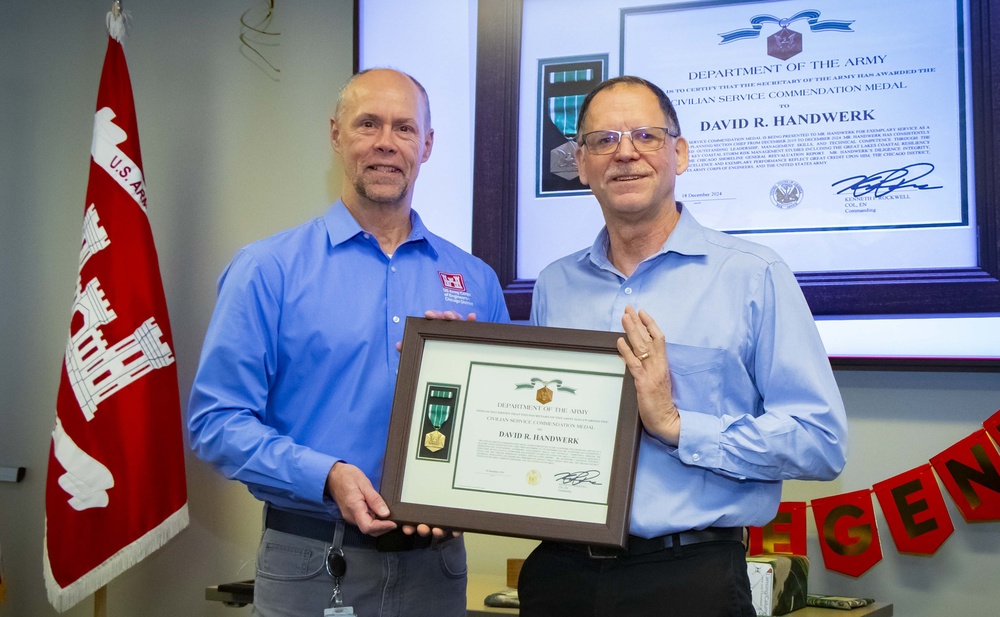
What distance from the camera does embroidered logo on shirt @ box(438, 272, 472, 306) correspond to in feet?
6.63

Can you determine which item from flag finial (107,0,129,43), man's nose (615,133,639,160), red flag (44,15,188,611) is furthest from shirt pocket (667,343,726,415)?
flag finial (107,0,129,43)

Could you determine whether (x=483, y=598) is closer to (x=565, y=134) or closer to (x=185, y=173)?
(x=565, y=134)

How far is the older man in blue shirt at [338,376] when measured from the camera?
1.75 m

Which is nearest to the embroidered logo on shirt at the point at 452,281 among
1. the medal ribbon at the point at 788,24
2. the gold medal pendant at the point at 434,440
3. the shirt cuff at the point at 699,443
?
the gold medal pendant at the point at 434,440

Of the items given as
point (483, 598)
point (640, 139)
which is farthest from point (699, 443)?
point (483, 598)

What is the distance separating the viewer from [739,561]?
1.62 m

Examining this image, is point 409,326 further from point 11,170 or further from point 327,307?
point 11,170

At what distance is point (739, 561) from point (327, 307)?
2.94 feet

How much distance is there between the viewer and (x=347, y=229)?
1.97 meters

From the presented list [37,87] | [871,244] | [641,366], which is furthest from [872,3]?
[37,87]

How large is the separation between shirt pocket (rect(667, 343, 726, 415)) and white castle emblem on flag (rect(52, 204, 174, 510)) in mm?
1935
